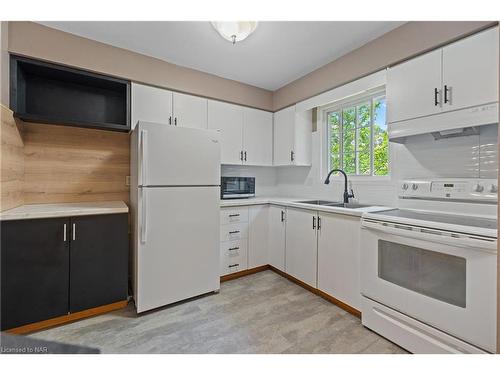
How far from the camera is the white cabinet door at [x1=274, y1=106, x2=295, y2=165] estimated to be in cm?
317

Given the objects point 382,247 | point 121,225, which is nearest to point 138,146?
point 121,225

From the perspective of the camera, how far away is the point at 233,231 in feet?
9.04

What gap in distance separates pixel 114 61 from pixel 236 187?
1.85 metres

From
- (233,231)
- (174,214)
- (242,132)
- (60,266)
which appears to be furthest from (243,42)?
(60,266)

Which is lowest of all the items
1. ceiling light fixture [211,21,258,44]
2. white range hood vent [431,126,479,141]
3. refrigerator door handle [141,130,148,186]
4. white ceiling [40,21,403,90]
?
refrigerator door handle [141,130,148,186]

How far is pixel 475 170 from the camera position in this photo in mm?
1705

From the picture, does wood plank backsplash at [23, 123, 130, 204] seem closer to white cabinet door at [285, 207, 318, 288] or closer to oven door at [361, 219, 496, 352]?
white cabinet door at [285, 207, 318, 288]

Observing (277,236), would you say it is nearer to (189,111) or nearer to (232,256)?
(232,256)

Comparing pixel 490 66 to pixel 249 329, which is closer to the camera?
pixel 490 66

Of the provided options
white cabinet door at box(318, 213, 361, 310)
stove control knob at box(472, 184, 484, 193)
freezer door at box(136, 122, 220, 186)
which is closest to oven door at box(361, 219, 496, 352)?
white cabinet door at box(318, 213, 361, 310)

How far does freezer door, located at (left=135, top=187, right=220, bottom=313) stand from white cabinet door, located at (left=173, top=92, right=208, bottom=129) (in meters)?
0.92

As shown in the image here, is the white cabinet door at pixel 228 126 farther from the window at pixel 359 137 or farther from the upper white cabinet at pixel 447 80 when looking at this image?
the upper white cabinet at pixel 447 80
